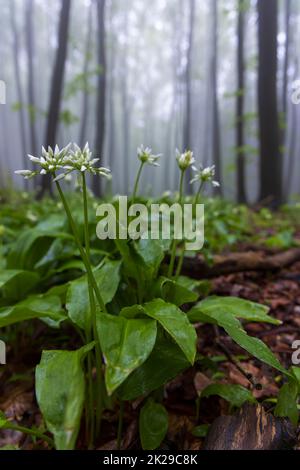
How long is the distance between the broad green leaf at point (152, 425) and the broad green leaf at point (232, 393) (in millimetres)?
183

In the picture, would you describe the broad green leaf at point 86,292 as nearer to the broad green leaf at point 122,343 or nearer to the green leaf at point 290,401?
the broad green leaf at point 122,343

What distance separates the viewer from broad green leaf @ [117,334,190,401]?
0.98m

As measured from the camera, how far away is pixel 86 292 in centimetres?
118

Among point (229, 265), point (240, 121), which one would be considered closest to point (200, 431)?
point (229, 265)

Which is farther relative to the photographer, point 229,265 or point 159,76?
point 159,76

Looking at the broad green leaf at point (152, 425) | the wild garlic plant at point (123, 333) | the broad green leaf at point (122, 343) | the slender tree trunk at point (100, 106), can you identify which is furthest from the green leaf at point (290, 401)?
the slender tree trunk at point (100, 106)

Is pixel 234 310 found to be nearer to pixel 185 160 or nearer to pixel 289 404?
pixel 289 404

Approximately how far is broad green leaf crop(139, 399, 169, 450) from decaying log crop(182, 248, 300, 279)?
3.26ft

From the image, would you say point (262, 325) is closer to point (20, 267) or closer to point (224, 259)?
point (224, 259)

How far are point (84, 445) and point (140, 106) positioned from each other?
116 ft

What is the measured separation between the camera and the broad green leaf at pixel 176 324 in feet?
2.77

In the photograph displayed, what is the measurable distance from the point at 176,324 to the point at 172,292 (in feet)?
0.99

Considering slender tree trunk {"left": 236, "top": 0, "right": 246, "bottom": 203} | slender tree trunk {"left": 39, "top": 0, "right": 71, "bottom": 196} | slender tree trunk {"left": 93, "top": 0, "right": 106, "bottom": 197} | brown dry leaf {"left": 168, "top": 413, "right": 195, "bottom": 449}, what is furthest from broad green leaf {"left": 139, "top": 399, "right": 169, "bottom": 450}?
slender tree trunk {"left": 93, "top": 0, "right": 106, "bottom": 197}

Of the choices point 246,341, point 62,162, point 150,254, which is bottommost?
point 246,341
